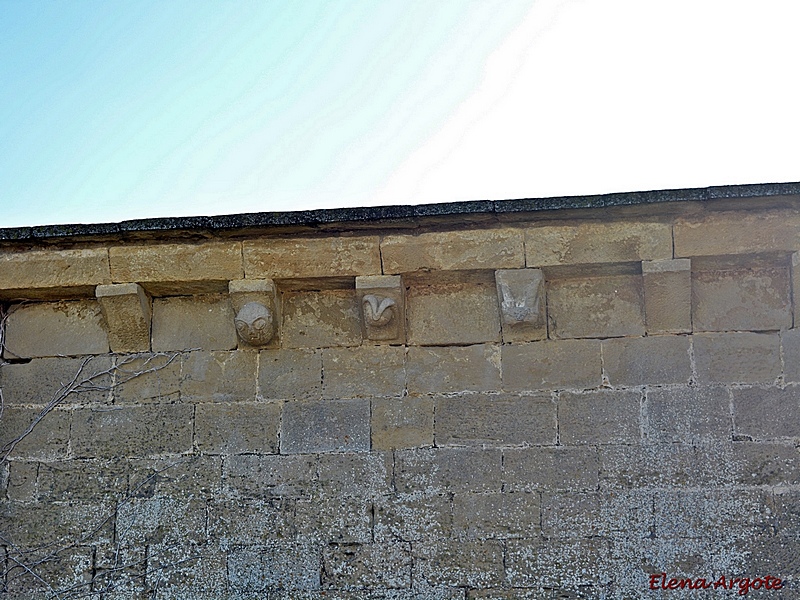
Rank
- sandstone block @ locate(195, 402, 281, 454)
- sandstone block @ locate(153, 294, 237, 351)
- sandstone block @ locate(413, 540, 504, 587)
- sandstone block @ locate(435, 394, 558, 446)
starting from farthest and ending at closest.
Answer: sandstone block @ locate(153, 294, 237, 351) → sandstone block @ locate(195, 402, 281, 454) → sandstone block @ locate(435, 394, 558, 446) → sandstone block @ locate(413, 540, 504, 587)

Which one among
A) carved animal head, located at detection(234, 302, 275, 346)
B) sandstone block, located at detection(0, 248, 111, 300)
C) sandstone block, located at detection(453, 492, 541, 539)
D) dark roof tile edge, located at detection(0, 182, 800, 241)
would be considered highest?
dark roof tile edge, located at detection(0, 182, 800, 241)

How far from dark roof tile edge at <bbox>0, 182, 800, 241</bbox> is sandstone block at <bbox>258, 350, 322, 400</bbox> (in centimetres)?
70

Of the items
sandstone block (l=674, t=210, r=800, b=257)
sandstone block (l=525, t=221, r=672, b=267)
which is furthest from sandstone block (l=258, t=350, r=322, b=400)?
sandstone block (l=674, t=210, r=800, b=257)

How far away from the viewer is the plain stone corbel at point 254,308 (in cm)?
523

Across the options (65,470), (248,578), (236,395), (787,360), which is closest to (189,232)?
(236,395)

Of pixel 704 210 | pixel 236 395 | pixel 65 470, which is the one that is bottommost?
pixel 65 470

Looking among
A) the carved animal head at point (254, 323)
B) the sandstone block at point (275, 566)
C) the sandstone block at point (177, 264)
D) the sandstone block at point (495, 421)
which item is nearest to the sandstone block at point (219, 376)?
the carved animal head at point (254, 323)

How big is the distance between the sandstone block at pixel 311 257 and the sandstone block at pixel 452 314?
31 centimetres

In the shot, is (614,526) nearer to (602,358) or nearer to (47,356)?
(602,358)

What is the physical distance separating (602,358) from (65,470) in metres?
2.84

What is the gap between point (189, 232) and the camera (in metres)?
5.27

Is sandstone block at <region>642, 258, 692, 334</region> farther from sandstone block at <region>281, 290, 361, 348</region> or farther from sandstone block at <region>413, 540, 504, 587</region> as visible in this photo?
sandstone block at <region>281, 290, 361, 348</region>

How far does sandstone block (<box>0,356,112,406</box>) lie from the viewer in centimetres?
538

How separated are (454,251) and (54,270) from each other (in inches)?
83.8
